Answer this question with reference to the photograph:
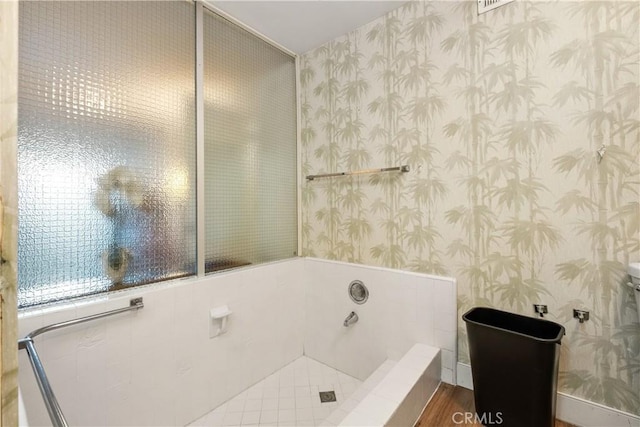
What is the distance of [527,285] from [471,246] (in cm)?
30

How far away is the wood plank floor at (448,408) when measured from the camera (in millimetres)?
1256

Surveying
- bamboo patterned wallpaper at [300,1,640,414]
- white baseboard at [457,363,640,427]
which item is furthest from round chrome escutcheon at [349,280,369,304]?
white baseboard at [457,363,640,427]

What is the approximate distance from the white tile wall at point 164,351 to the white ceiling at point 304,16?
1.68 meters

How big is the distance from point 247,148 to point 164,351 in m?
1.31

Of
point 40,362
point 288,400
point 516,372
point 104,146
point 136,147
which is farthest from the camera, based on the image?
point 288,400

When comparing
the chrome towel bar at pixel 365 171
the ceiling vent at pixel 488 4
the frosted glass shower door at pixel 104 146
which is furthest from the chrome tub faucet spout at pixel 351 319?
the ceiling vent at pixel 488 4

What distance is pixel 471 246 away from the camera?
1480 mm

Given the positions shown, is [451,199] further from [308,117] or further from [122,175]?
[122,175]

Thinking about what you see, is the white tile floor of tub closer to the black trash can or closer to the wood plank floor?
the wood plank floor

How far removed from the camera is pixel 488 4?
4.61 ft

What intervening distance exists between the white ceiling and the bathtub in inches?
66.1

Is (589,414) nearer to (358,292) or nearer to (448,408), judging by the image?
(448,408)

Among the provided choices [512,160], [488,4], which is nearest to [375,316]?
[512,160]

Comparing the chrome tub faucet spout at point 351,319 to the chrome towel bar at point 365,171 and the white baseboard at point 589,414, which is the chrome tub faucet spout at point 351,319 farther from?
the white baseboard at point 589,414
